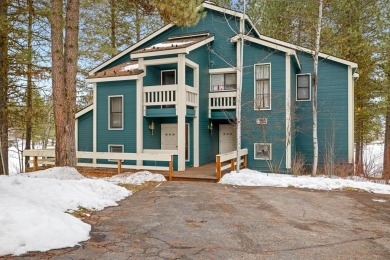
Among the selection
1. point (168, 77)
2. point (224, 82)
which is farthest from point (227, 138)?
point (168, 77)

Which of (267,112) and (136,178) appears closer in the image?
(136,178)

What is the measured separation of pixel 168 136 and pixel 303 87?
24.7ft

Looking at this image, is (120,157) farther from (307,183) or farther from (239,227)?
(239,227)

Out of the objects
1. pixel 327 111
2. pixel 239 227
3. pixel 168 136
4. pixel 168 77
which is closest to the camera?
pixel 239 227

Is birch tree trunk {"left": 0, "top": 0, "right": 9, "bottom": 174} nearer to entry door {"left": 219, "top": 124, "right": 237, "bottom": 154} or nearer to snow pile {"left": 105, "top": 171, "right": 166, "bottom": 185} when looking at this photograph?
snow pile {"left": 105, "top": 171, "right": 166, "bottom": 185}

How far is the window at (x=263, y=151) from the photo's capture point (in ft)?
48.0

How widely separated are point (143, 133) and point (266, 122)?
19.7 feet

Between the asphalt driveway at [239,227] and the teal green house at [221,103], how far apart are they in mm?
6101

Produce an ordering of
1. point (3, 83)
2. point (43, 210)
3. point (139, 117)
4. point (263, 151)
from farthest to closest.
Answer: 1. point (263, 151)
2. point (3, 83)
3. point (139, 117)
4. point (43, 210)

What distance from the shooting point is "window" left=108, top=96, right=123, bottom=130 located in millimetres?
14938

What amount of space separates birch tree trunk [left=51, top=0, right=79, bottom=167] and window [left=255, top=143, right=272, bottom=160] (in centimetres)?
867

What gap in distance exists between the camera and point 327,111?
50.3 feet

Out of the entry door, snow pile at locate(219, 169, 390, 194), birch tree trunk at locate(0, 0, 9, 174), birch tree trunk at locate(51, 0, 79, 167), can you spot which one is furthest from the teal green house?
birch tree trunk at locate(51, 0, 79, 167)

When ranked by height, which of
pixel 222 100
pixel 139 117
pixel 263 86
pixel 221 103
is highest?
pixel 263 86
